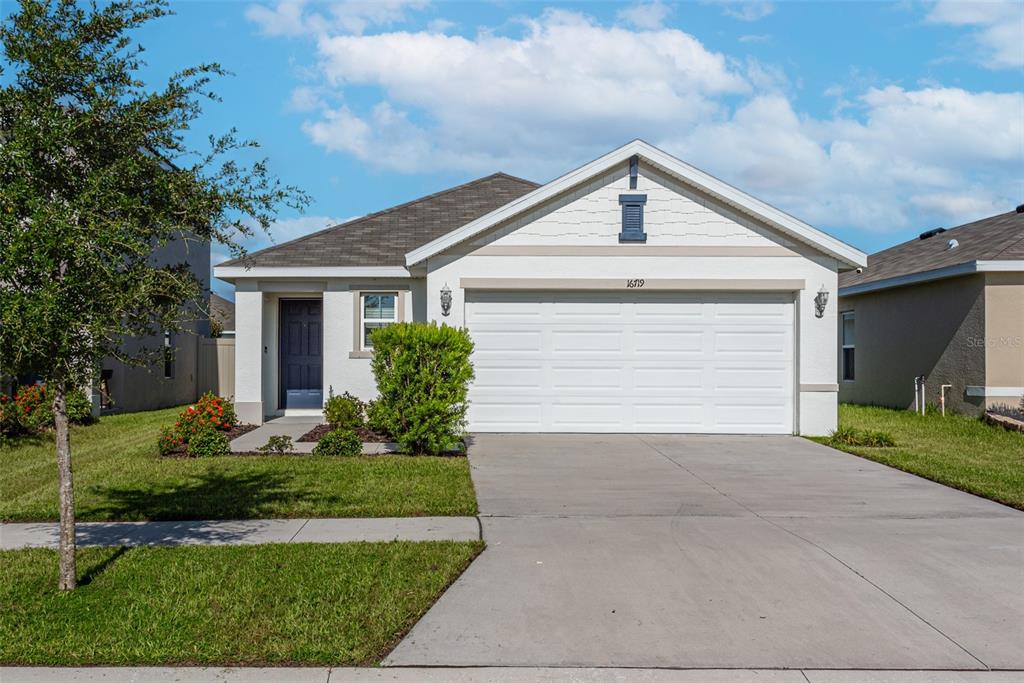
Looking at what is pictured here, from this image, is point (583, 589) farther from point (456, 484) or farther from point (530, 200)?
point (530, 200)

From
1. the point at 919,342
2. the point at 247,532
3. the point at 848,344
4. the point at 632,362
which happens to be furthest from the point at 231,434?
the point at 848,344

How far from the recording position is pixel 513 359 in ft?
48.1

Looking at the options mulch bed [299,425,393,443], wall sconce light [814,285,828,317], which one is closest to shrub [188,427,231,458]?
mulch bed [299,425,393,443]

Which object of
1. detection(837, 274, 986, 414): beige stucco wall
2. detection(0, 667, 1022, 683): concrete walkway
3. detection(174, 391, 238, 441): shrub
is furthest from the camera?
detection(837, 274, 986, 414): beige stucco wall

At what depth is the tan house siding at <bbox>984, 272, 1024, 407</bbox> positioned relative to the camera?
15680mm

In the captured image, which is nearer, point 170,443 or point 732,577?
point 732,577

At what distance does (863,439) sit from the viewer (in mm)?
13445

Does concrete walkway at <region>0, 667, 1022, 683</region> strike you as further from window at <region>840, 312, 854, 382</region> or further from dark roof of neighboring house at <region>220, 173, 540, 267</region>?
window at <region>840, 312, 854, 382</region>

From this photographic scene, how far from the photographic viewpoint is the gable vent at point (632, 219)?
567 inches

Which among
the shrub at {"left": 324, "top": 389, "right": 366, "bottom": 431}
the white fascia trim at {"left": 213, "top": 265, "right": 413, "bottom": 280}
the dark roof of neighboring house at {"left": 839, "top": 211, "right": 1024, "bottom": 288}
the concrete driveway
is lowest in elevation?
the concrete driveway

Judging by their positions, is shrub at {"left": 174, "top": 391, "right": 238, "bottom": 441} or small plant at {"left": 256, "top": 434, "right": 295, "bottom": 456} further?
shrub at {"left": 174, "top": 391, "right": 238, "bottom": 441}

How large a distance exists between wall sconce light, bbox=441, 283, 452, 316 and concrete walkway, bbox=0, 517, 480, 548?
679 centimetres

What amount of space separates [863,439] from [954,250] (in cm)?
742

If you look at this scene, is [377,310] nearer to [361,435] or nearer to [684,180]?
[361,435]
